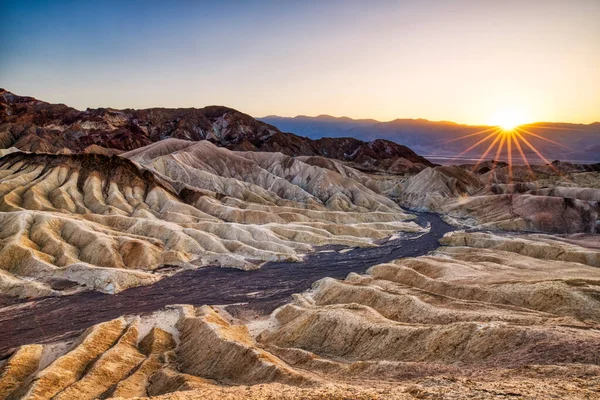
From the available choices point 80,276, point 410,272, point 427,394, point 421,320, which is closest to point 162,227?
point 80,276

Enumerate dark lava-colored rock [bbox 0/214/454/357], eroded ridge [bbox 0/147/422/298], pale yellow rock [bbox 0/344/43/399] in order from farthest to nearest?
eroded ridge [bbox 0/147/422/298] → dark lava-colored rock [bbox 0/214/454/357] → pale yellow rock [bbox 0/344/43/399]

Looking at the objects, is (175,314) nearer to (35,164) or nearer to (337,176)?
(35,164)

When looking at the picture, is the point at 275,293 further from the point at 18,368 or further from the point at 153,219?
the point at 153,219

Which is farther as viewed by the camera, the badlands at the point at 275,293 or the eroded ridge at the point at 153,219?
the eroded ridge at the point at 153,219

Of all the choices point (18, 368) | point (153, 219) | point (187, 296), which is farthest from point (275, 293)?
point (153, 219)

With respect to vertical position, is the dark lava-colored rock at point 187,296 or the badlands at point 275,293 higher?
the badlands at point 275,293

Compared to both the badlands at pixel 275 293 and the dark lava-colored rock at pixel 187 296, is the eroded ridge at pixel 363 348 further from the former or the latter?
the dark lava-colored rock at pixel 187 296

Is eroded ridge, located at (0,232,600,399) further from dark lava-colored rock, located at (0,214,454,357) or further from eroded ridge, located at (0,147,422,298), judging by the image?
eroded ridge, located at (0,147,422,298)

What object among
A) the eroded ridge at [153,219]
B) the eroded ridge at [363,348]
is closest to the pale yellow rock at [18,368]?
the eroded ridge at [363,348]

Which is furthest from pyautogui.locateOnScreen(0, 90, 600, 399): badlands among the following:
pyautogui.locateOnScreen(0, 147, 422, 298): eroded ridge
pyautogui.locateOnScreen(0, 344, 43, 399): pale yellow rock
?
pyautogui.locateOnScreen(0, 147, 422, 298): eroded ridge
